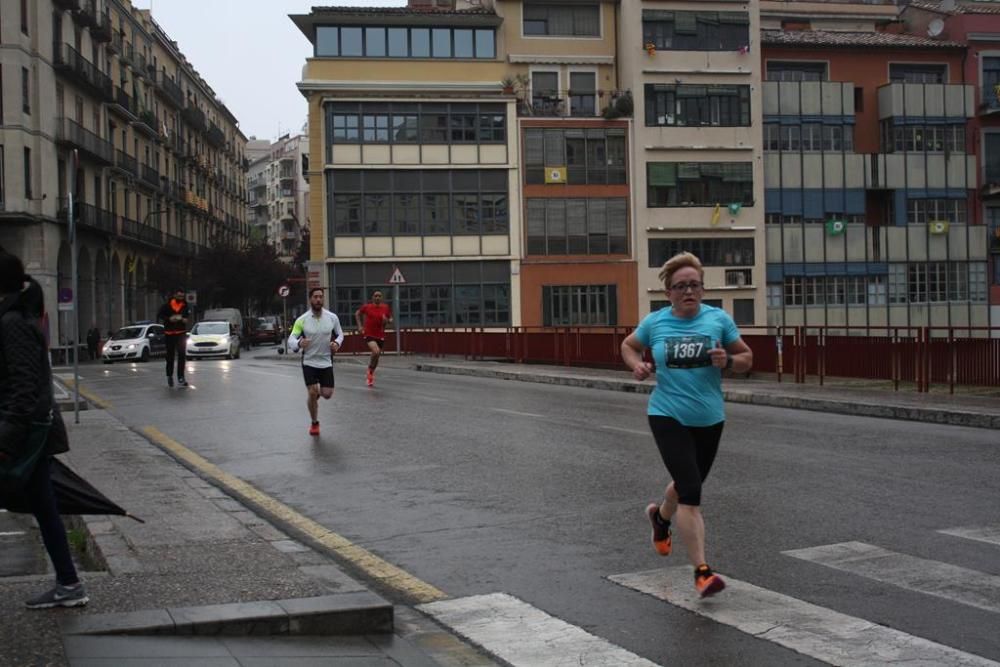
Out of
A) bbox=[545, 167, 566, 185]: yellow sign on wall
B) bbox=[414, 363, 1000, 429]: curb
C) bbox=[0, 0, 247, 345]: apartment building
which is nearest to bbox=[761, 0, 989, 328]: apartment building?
bbox=[545, 167, 566, 185]: yellow sign on wall

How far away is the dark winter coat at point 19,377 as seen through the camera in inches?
193

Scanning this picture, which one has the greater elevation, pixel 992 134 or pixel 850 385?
pixel 992 134

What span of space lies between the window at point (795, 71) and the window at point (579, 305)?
43.6 feet

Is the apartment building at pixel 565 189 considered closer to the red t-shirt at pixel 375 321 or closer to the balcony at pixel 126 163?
the balcony at pixel 126 163

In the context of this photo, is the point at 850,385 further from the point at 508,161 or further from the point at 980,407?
the point at 508,161

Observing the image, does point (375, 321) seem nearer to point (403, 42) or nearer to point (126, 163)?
point (403, 42)

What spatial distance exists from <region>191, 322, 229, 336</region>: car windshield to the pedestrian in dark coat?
120 ft

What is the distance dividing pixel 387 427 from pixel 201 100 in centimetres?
7683

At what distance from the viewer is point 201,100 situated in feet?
279

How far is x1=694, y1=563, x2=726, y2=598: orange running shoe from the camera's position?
5344mm

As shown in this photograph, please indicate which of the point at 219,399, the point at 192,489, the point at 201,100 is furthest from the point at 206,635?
the point at 201,100

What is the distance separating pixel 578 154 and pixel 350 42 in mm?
11191

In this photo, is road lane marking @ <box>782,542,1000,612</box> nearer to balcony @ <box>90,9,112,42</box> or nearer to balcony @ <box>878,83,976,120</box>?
balcony @ <box>878,83,976,120</box>

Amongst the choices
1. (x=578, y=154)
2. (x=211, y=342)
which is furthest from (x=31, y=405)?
(x=578, y=154)
